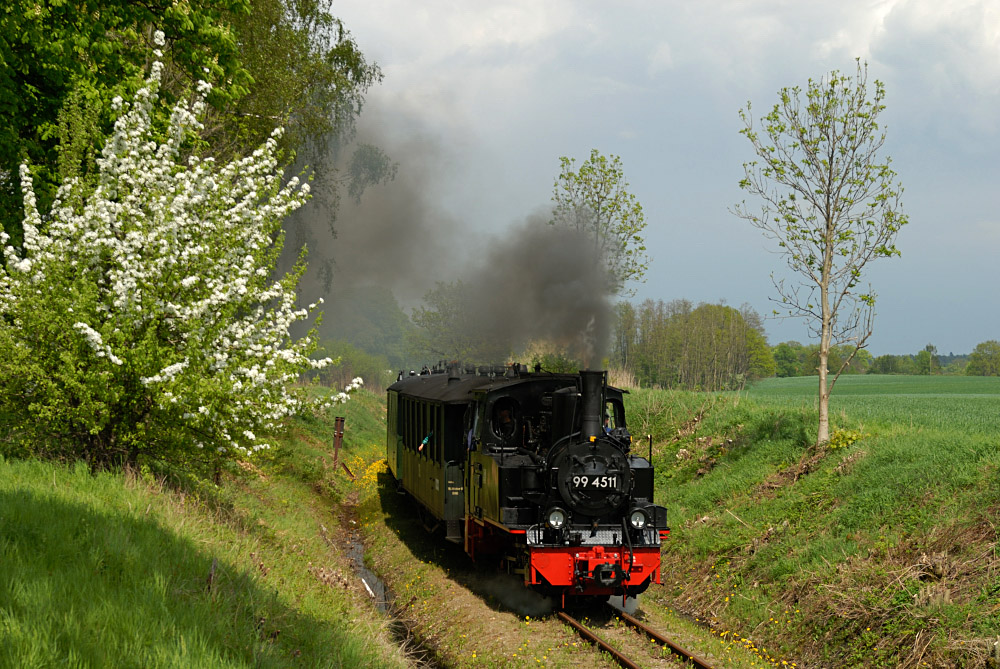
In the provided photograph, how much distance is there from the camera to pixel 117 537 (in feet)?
23.9

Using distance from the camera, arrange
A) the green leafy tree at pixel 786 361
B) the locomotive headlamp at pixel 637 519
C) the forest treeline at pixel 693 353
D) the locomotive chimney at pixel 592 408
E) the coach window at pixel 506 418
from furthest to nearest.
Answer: the green leafy tree at pixel 786 361 → the forest treeline at pixel 693 353 → the coach window at pixel 506 418 → the locomotive headlamp at pixel 637 519 → the locomotive chimney at pixel 592 408

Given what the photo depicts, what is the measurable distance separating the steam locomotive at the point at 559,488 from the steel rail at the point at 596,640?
0.33 meters

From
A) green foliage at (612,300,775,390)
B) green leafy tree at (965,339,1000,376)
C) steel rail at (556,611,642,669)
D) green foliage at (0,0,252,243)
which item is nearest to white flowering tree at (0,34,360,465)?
green foliage at (0,0,252,243)

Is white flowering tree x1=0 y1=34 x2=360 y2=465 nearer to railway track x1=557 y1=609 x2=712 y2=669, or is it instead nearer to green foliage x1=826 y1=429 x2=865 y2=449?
railway track x1=557 y1=609 x2=712 y2=669

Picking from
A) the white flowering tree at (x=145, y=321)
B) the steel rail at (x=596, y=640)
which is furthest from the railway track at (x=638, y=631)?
the white flowering tree at (x=145, y=321)

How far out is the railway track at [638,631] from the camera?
880 cm

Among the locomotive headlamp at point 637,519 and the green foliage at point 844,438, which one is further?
the green foliage at point 844,438

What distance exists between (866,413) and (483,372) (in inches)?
368

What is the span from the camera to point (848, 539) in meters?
11.6

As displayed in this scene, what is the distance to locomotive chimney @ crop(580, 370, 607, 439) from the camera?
33.6 feet

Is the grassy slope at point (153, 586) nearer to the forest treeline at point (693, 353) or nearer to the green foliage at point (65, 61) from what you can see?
the green foliage at point (65, 61)

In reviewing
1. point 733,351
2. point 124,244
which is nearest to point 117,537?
point 124,244

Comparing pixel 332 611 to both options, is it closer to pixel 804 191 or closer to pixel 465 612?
pixel 465 612

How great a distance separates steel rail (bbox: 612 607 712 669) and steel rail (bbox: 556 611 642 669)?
0.66 m
